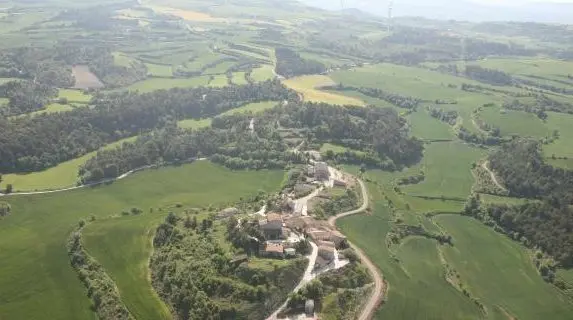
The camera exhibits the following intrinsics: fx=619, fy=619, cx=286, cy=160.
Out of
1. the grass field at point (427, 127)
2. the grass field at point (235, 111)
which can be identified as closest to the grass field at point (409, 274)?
the grass field at point (427, 127)

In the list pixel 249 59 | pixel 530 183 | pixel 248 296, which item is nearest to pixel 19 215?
pixel 248 296

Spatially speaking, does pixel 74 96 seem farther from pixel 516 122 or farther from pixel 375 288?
pixel 516 122

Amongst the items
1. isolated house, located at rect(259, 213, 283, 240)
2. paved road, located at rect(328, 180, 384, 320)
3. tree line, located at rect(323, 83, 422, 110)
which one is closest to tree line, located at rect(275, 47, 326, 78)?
tree line, located at rect(323, 83, 422, 110)

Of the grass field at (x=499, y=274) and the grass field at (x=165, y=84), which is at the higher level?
the grass field at (x=165, y=84)

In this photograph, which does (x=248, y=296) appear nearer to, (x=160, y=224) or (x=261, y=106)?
(x=160, y=224)

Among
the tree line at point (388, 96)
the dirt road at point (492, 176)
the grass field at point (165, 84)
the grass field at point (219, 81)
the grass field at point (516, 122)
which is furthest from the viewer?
the tree line at point (388, 96)

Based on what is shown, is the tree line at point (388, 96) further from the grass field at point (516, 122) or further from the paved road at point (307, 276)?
the paved road at point (307, 276)
